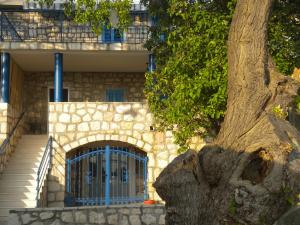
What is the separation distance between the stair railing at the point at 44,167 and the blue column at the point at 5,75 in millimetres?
2571

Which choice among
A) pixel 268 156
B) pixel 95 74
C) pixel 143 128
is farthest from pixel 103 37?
pixel 268 156

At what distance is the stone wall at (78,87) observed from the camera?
19.0 meters

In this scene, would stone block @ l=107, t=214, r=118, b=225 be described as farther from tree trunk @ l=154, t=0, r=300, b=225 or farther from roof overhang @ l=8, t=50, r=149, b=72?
roof overhang @ l=8, t=50, r=149, b=72

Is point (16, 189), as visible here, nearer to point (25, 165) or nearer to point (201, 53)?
point (25, 165)

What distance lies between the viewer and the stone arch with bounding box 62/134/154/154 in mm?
15125

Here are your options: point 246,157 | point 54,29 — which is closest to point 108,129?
point 54,29

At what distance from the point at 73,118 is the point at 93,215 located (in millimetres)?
4606

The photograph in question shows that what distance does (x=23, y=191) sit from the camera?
13461 mm

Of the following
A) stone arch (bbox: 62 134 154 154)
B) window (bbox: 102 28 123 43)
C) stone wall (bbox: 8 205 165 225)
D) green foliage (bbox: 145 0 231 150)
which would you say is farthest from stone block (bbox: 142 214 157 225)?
window (bbox: 102 28 123 43)

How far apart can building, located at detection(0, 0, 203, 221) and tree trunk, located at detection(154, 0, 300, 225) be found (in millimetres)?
8219

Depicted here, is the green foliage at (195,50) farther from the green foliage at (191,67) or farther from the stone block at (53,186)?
the stone block at (53,186)

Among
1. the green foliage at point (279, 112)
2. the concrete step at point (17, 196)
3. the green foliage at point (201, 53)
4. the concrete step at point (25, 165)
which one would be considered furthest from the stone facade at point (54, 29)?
the green foliage at point (279, 112)

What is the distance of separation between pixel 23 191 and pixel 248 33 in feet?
30.0

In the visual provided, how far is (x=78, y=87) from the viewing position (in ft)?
62.6
